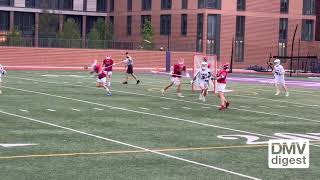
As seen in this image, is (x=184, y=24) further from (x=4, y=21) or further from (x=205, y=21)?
(x=4, y=21)

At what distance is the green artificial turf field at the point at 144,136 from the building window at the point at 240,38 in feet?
145

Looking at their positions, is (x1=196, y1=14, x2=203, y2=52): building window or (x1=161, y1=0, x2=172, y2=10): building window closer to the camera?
(x1=196, y1=14, x2=203, y2=52): building window

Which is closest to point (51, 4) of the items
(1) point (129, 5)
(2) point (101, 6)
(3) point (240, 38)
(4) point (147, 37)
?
(2) point (101, 6)

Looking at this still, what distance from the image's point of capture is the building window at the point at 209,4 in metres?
65.9

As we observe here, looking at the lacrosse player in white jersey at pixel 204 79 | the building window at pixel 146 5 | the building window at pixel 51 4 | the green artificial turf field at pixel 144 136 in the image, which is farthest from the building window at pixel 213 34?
the lacrosse player in white jersey at pixel 204 79

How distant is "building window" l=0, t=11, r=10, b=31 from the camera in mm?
72812

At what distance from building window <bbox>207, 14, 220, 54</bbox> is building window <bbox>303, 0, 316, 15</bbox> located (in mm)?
13248

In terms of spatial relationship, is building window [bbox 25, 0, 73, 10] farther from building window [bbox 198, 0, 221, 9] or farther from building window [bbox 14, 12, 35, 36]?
building window [bbox 198, 0, 221, 9]

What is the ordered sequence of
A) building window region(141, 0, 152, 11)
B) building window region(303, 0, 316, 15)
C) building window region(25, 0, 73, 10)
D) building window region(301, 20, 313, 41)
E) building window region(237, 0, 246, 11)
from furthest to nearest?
building window region(25, 0, 73, 10) → building window region(301, 20, 313, 41) → building window region(303, 0, 316, 15) → building window region(141, 0, 152, 11) → building window region(237, 0, 246, 11)

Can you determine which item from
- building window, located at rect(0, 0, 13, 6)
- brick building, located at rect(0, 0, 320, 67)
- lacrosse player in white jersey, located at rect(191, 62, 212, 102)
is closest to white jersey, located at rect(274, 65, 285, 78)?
lacrosse player in white jersey, located at rect(191, 62, 212, 102)

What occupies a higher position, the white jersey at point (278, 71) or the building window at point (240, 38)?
the building window at point (240, 38)

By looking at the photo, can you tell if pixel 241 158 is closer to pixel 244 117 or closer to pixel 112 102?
pixel 244 117

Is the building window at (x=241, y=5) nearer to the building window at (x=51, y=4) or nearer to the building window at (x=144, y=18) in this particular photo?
the building window at (x=144, y=18)

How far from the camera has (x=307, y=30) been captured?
245 feet
